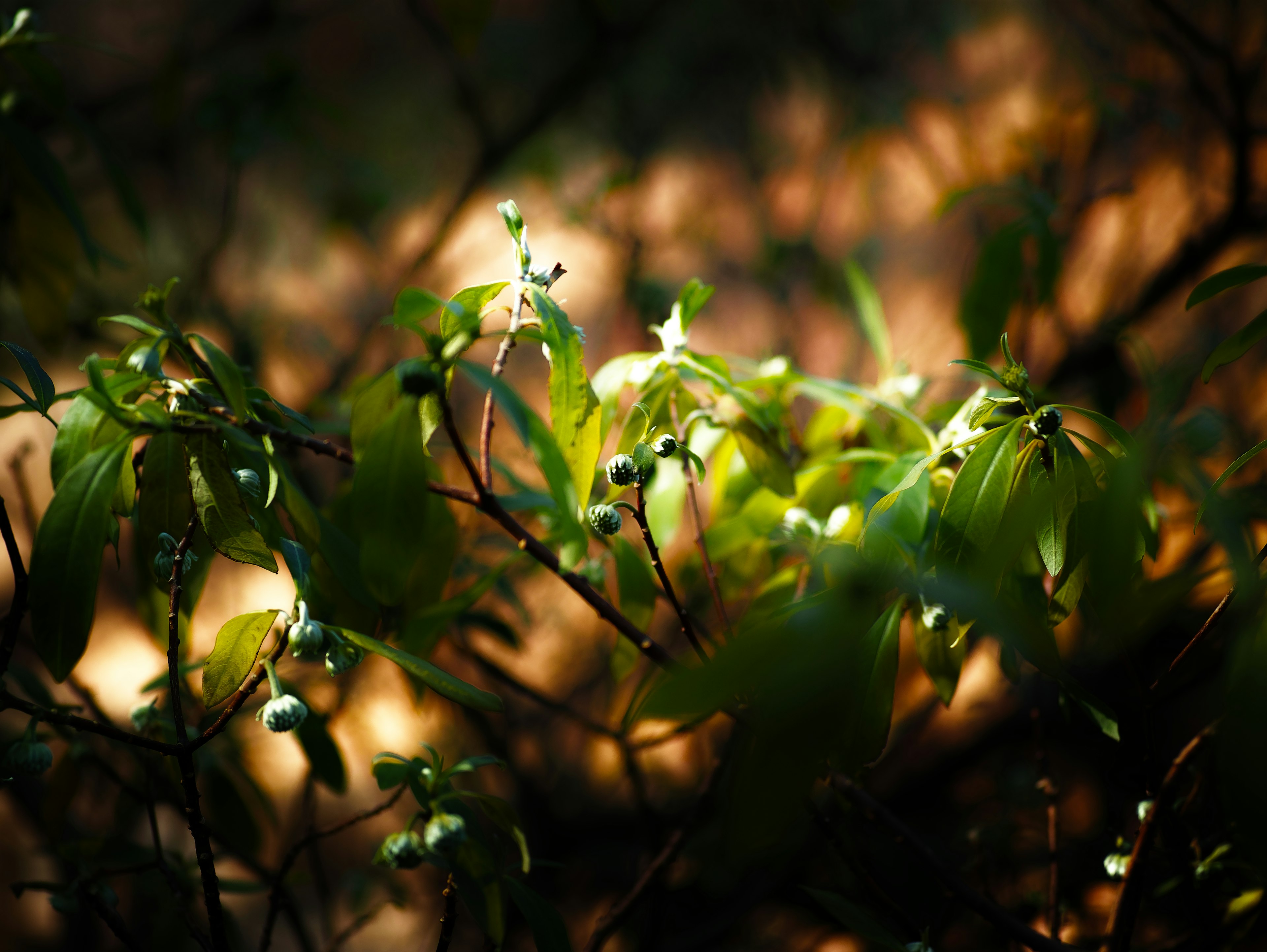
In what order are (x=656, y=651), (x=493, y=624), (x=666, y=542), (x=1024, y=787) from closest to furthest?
(x=656, y=651)
(x=666, y=542)
(x=493, y=624)
(x=1024, y=787)

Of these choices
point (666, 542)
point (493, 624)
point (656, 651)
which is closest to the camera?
point (656, 651)

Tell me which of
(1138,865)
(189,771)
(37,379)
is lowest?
(1138,865)

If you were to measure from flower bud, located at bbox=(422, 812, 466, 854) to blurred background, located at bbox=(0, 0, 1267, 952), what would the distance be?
19.0 inches

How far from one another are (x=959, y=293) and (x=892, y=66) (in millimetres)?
387

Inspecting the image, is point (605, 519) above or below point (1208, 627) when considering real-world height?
above

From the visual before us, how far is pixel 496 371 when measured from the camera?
330 millimetres

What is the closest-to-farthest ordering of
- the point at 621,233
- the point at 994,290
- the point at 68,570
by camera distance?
the point at 68,570 → the point at 994,290 → the point at 621,233

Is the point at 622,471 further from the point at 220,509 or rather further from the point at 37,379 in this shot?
the point at 37,379

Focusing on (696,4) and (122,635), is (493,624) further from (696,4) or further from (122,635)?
(696,4)

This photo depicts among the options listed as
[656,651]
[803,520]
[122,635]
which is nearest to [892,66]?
[803,520]

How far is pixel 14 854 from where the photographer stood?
0.95 metres

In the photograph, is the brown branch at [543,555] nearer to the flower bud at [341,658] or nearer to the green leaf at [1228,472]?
the flower bud at [341,658]

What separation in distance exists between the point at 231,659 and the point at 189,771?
53mm

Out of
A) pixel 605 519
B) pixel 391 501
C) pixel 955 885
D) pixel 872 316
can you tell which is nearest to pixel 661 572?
pixel 605 519
